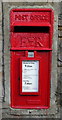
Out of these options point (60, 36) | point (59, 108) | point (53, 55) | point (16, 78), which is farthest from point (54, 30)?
point (59, 108)

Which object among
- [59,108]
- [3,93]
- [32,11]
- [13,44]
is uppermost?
[32,11]

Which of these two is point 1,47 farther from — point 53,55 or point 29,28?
point 53,55

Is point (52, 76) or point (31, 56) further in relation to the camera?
point (52, 76)

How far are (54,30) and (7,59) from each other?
2.62 feet

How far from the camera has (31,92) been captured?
316cm

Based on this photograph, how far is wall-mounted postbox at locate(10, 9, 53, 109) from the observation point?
308 centimetres

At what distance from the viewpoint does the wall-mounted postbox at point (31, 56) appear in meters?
3.08

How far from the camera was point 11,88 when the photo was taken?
324 cm

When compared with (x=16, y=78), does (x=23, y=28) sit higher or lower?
higher

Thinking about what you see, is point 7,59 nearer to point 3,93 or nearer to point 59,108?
point 3,93

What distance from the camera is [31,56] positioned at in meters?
3.12

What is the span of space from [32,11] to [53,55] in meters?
0.69

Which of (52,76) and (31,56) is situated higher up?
(31,56)

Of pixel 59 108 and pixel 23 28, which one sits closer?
pixel 23 28
